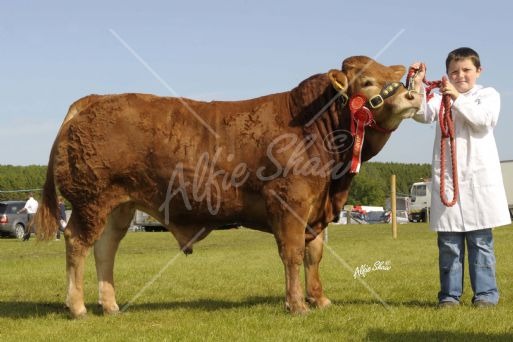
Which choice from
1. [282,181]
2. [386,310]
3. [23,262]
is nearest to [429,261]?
[386,310]

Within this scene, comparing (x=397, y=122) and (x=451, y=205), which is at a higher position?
(x=397, y=122)

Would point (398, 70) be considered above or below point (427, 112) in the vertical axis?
above

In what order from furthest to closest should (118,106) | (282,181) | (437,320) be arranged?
(118,106) → (282,181) → (437,320)

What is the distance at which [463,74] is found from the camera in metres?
5.93

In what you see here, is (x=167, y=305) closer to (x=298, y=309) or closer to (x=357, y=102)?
(x=298, y=309)

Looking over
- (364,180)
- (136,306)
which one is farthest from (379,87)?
(364,180)

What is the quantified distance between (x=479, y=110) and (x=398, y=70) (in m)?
0.77

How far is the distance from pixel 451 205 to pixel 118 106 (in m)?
3.15

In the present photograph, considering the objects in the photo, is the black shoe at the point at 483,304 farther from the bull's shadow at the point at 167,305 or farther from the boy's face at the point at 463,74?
the boy's face at the point at 463,74

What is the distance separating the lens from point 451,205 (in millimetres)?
5793

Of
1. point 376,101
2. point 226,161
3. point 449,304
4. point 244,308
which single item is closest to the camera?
point 376,101

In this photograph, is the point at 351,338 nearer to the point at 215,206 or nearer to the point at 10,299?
the point at 215,206

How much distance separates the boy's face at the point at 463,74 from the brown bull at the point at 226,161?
23.3 inches

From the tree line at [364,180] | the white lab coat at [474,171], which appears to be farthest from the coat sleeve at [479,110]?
the tree line at [364,180]
